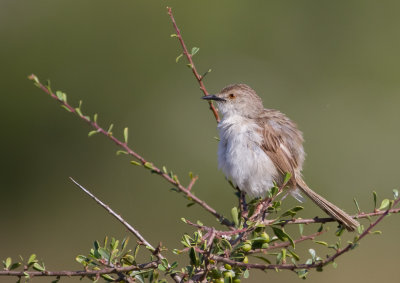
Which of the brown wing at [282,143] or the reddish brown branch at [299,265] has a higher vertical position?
the brown wing at [282,143]

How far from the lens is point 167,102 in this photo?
13281 millimetres

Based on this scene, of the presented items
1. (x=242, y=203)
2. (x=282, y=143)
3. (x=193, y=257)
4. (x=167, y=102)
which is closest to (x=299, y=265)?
(x=193, y=257)

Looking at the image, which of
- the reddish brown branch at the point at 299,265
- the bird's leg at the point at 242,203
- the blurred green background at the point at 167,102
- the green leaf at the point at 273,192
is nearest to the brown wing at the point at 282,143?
the bird's leg at the point at 242,203

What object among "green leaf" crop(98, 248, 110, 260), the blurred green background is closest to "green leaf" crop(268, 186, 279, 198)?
"green leaf" crop(98, 248, 110, 260)

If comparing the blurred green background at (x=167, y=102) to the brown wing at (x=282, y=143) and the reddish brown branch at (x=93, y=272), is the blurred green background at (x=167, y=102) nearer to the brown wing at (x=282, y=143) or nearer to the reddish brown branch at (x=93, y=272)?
the brown wing at (x=282, y=143)

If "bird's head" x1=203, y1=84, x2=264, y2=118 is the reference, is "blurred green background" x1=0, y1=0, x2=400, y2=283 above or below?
above

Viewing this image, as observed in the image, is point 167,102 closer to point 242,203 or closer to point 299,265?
point 242,203

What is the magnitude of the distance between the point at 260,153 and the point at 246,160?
16cm

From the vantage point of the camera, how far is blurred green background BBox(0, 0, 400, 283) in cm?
1142

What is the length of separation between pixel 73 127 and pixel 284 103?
4392 mm

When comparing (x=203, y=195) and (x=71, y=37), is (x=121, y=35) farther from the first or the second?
(x=203, y=195)

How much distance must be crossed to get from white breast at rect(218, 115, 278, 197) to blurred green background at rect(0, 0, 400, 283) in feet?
15.7

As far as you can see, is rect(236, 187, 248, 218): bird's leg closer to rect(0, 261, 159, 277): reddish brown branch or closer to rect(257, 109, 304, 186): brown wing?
rect(257, 109, 304, 186): brown wing

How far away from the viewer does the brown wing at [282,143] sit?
586 cm
